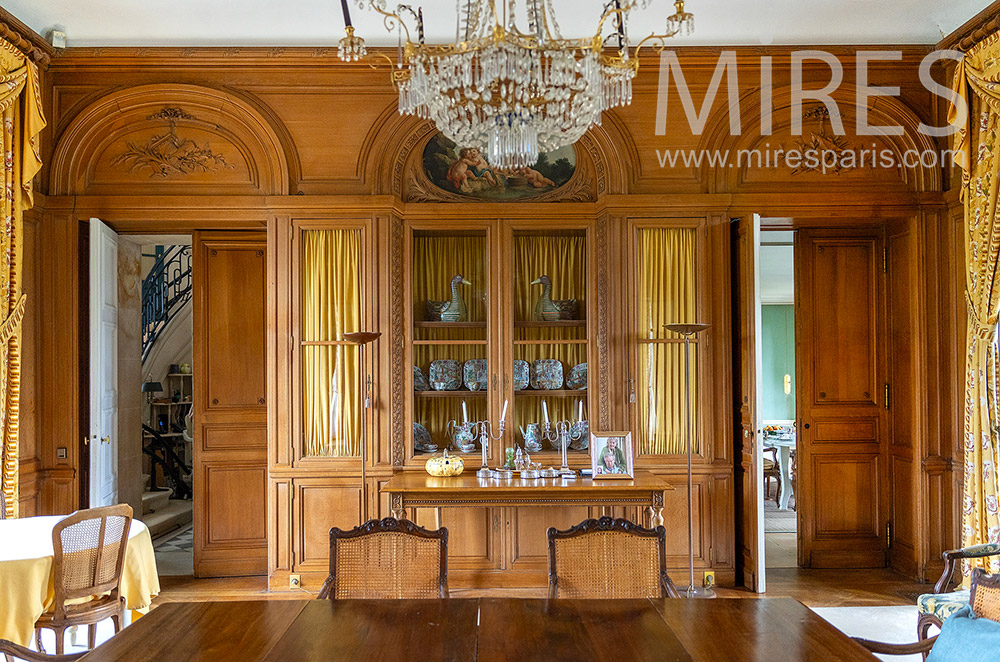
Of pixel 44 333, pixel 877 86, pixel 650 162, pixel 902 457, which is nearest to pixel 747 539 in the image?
pixel 902 457

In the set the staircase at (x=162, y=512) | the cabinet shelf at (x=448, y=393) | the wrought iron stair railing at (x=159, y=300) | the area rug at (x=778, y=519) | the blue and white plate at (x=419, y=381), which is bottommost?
the area rug at (x=778, y=519)

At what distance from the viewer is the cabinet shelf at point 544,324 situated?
560 centimetres

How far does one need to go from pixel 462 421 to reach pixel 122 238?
3.02m

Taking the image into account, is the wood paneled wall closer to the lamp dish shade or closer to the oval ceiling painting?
the oval ceiling painting

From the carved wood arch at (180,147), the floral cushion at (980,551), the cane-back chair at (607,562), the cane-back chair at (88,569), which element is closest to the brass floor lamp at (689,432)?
the floral cushion at (980,551)

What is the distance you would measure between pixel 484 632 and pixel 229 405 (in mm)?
3998

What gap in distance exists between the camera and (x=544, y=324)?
5633mm

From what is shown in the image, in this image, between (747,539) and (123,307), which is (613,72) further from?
(123,307)

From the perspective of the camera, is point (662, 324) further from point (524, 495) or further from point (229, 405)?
point (229, 405)

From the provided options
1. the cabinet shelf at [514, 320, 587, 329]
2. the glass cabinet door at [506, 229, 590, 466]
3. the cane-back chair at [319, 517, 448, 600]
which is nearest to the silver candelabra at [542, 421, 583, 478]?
the glass cabinet door at [506, 229, 590, 466]

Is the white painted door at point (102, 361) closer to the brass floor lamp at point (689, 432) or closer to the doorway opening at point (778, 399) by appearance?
the brass floor lamp at point (689, 432)

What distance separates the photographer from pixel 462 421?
571 cm

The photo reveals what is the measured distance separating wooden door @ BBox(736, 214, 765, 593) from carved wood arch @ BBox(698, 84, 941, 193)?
0.47 m

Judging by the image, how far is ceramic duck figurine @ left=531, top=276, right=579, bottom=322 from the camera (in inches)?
223
